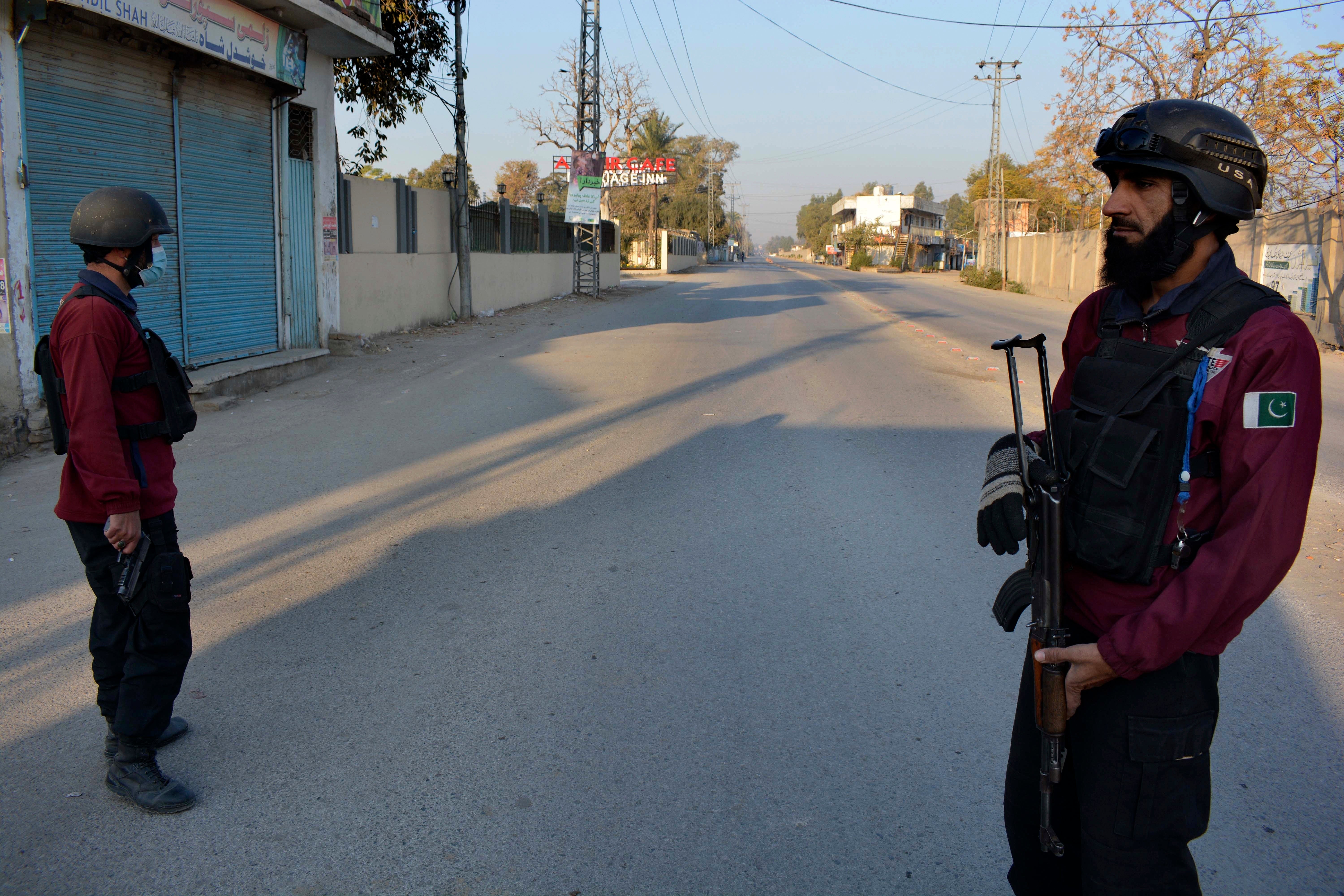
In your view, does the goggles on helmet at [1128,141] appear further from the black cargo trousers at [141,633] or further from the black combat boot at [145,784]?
the black combat boot at [145,784]

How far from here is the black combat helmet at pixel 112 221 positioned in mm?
2936

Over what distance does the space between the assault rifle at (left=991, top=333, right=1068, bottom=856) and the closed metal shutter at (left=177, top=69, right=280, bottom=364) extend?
33.3 feet

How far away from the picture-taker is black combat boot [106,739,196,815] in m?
2.88

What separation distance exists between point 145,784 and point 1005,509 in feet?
8.91

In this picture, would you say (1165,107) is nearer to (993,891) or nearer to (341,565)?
(993,891)

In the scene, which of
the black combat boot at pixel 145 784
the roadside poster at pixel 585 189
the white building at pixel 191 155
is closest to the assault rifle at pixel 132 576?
the black combat boot at pixel 145 784

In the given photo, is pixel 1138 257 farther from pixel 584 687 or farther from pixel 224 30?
pixel 224 30

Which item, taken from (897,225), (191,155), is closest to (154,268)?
(191,155)

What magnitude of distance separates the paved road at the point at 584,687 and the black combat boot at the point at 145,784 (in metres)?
0.07

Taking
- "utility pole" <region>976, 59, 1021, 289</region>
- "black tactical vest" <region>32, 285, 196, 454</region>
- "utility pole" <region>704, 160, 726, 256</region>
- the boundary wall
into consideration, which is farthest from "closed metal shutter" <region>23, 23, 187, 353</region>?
"utility pole" <region>704, 160, 726, 256</region>

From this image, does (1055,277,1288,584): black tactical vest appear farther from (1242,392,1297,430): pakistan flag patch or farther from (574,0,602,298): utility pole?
(574,0,602,298): utility pole

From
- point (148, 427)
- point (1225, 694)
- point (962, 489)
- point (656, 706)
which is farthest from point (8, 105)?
point (1225, 694)

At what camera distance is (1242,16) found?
70.5ft

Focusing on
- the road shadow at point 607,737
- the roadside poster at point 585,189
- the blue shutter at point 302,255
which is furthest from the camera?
the roadside poster at point 585,189
